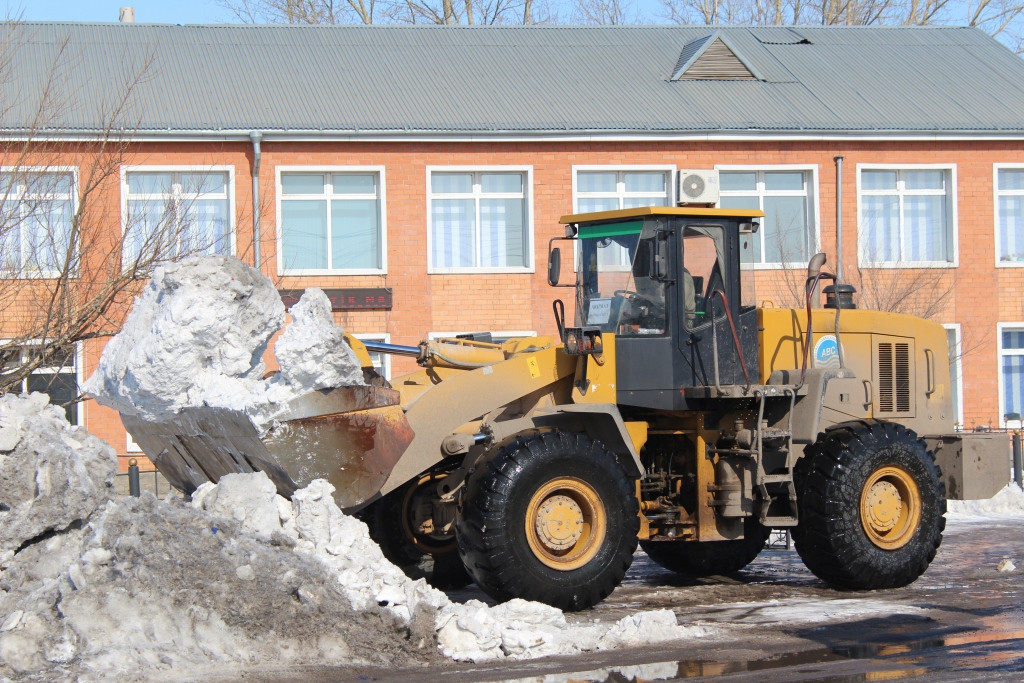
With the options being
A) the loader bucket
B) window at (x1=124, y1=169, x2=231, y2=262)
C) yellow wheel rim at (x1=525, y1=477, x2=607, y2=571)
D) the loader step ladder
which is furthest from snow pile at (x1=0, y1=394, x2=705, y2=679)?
window at (x1=124, y1=169, x2=231, y2=262)

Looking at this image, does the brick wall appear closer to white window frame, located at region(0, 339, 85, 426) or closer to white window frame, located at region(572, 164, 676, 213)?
white window frame, located at region(572, 164, 676, 213)

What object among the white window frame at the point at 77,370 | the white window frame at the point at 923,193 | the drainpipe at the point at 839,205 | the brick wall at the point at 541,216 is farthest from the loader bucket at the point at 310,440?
the white window frame at the point at 923,193

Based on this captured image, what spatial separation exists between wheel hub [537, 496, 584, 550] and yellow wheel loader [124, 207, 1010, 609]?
1 cm

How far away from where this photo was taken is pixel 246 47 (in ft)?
80.2

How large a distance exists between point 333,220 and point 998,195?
479 inches

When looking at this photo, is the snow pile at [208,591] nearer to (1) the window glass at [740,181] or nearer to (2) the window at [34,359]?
(2) the window at [34,359]

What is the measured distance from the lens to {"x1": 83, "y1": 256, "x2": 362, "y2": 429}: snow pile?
860 centimetres

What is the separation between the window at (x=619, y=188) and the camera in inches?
893

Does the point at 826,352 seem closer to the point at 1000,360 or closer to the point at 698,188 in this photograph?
the point at 698,188

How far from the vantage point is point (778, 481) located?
1036 cm

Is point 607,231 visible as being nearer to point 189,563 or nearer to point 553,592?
point 553,592

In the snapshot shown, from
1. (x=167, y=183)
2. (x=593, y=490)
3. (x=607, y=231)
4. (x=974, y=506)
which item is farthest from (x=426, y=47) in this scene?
(x=593, y=490)

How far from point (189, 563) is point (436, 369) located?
3451 millimetres

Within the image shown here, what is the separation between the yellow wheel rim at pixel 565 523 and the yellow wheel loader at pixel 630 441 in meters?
0.01
